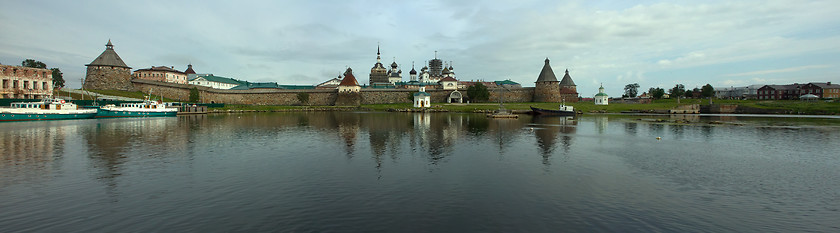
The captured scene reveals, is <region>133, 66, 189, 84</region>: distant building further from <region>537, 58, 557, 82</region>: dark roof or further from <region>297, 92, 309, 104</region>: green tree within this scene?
<region>537, 58, 557, 82</region>: dark roof

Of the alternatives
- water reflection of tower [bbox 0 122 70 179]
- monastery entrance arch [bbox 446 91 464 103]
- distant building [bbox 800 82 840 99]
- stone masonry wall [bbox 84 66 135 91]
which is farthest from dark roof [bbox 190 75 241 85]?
distant building [bbox 800 82 840 99]

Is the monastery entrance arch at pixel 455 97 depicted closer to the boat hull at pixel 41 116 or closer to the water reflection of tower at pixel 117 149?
the boat hull at pixel 41 116

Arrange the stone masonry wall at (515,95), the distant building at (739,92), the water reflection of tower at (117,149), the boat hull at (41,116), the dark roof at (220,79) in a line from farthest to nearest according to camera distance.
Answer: the distant building at (739,92)
the dark roof at (220,79)
the stone masonry wall at (515,95)
the boat hull at (41,116)
the water reflection of tower at (117,149)

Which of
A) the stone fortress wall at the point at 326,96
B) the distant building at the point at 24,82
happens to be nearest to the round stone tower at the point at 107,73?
the stone fortress wall at the point at 326,96

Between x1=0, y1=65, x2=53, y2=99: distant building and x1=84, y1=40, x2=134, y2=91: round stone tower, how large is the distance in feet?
75.8

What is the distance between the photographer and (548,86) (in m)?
89.5

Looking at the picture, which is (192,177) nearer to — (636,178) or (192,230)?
(192,230)

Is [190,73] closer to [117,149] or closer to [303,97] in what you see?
[303,97]

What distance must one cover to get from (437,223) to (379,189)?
3.63 meters

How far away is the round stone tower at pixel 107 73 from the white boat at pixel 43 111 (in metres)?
42.0

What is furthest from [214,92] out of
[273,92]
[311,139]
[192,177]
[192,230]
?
[192,230]

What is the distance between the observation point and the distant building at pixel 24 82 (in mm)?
56781

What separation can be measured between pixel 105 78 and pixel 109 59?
14.2 ft

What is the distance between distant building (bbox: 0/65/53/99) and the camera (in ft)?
186
